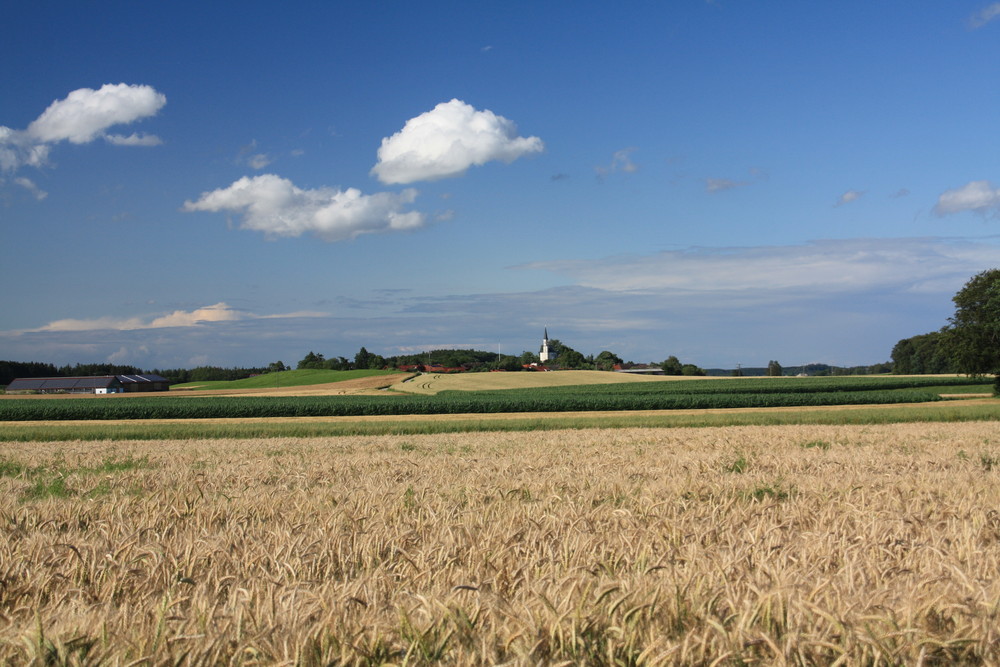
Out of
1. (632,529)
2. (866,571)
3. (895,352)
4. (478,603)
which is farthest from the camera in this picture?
(895,352)

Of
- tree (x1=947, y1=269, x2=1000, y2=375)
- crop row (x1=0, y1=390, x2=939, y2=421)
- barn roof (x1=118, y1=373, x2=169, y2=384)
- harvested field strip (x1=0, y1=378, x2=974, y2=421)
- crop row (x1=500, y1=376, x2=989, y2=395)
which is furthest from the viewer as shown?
barn roof (x1=118, y1=373, x2=169, y2=384)

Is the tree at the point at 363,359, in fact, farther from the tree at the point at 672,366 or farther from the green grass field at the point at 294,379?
the tree at the point at 672,366

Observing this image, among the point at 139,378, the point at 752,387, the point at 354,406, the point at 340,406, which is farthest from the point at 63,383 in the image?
the point at 752,387

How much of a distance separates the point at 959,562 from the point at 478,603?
10.5 ft

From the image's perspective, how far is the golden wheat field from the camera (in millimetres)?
2977

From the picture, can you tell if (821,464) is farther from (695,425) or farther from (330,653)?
(695,425)

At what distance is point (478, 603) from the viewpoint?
330 cm

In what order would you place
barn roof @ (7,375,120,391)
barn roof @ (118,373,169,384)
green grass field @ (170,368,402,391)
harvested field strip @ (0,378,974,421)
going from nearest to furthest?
1. harvested field strip @ (0,378,974,421)
2. barn roof @ (7,375,120,391)
3. barn roof @ (118,373,169,384)
4. green grass field @ (170,368,402,391)

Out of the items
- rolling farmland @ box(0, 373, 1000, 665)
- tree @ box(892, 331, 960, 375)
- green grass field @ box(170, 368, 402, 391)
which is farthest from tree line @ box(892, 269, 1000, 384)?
green grass field @ box(170, 368, 402, 391)

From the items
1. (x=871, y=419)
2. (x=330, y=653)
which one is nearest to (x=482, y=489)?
(x=330, y=653)

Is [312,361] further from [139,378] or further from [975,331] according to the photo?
[975,331]

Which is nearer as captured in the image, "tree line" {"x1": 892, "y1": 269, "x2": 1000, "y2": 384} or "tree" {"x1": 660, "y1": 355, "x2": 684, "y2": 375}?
"tree line" {"x1": 892, "y1": 269, "x2": 1000, "y2": 384}

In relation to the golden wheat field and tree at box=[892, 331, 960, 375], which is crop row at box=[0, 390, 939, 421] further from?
tree at box=[892, 331, 960, 375]

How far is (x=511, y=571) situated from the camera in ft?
13.6
